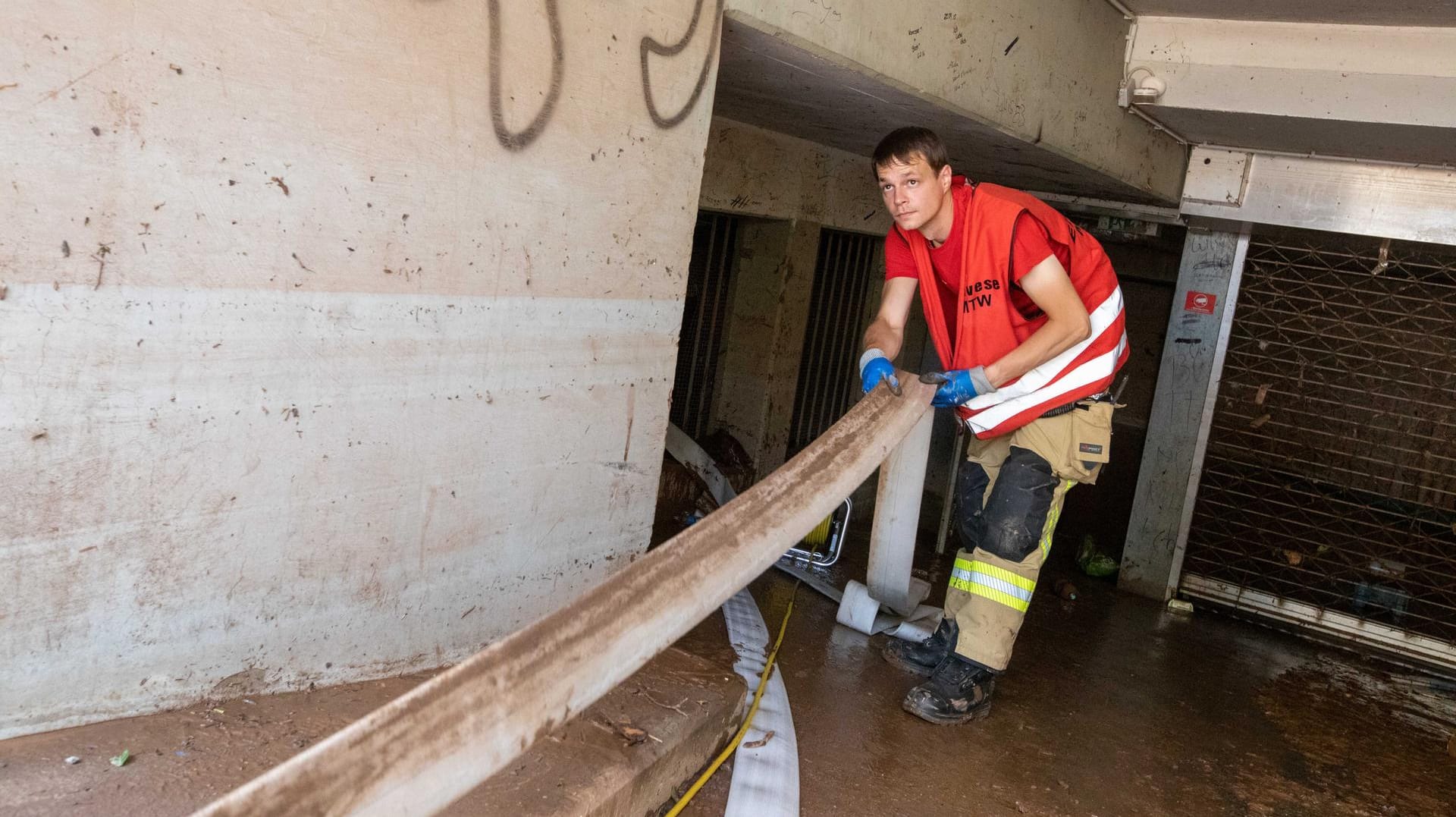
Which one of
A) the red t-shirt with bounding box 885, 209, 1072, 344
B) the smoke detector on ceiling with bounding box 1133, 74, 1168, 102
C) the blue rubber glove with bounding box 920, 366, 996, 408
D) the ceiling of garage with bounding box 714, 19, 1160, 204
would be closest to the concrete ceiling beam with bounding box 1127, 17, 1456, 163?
the smoke detector on ceiling with bounding box 1133, 74, 1168, 102

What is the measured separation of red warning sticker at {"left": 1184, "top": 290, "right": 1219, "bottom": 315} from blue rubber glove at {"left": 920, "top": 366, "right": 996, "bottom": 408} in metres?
3.26

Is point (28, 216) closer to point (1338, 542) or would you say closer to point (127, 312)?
point (127, 312)

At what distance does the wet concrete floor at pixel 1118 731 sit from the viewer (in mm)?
3098

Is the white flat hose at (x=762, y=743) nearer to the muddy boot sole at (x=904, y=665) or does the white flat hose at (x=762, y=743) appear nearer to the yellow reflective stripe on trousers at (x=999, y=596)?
the muddy boot sole at (x=904, y=665)

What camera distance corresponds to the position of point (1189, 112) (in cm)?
466

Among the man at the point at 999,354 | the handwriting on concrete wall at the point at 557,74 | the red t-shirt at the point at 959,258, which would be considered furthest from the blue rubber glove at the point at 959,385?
the handwriting on concrete wall at the point at 557,74

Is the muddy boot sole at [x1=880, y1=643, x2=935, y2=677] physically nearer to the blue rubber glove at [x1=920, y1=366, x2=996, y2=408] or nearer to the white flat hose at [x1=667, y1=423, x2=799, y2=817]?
the white flat hose at [x1=667, y1=423, x2=799, y2=817]

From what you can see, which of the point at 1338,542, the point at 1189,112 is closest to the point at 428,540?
the point at 1189,112

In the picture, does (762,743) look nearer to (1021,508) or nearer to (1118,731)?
(1021,508)

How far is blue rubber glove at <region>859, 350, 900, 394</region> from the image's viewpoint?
317 centimetres

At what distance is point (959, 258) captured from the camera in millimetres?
3373

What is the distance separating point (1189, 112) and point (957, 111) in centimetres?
163

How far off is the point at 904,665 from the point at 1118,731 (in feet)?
2.55

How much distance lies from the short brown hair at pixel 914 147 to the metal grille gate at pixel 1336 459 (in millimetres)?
2984
